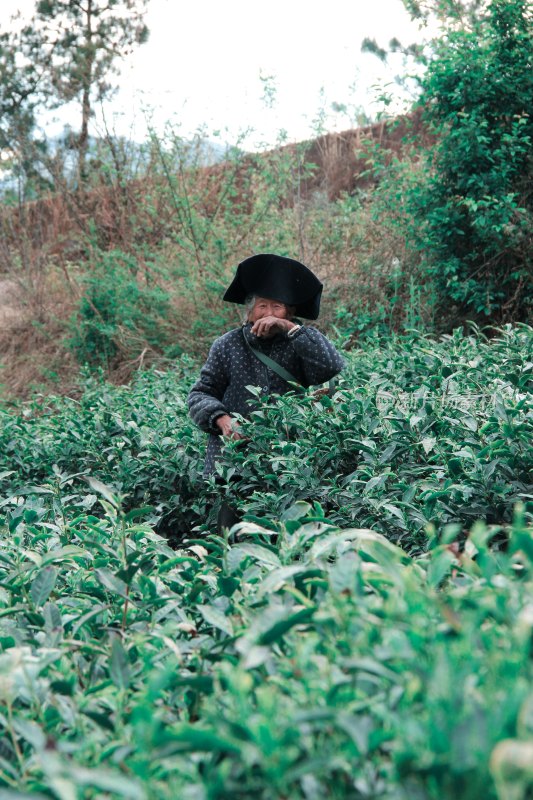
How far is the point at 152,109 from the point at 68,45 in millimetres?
9412

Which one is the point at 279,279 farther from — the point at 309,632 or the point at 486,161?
the point at 486,161

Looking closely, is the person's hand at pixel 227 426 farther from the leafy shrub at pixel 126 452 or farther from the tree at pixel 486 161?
the tree at pixel 486 161

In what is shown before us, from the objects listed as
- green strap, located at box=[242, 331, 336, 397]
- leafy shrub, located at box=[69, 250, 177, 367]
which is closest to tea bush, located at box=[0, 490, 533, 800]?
green strap, located at box=[242, 331, 336, 397]

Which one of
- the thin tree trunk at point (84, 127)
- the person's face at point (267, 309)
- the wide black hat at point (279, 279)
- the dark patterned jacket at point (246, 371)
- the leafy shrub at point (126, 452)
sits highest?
the thin tree trunk at point (84, 127)

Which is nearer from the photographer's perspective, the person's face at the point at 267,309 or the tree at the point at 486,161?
the person's face at the point at 267,309

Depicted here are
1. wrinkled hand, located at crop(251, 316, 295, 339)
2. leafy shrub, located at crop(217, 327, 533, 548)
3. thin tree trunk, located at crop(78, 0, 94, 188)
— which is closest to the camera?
leafy shrub, located at crop(217, 327, 533, 548)

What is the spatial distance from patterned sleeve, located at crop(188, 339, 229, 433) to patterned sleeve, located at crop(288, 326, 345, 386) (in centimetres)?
34

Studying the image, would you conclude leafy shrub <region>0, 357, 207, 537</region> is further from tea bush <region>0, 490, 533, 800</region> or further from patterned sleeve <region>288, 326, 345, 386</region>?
tea bush <region>0, 490, 533, 800</region>

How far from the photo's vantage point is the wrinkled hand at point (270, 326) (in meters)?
3.54

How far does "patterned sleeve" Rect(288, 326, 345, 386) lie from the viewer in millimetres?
3559

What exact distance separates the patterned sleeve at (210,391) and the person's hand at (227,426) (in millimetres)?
28

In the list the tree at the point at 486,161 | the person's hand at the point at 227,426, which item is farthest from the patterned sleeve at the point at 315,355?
the tree at the point at 486,161

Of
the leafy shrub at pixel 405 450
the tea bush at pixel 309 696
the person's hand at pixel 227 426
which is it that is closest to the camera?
the tea bush at pixel 309 696

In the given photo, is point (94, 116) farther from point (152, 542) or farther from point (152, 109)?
point (152, 542)
